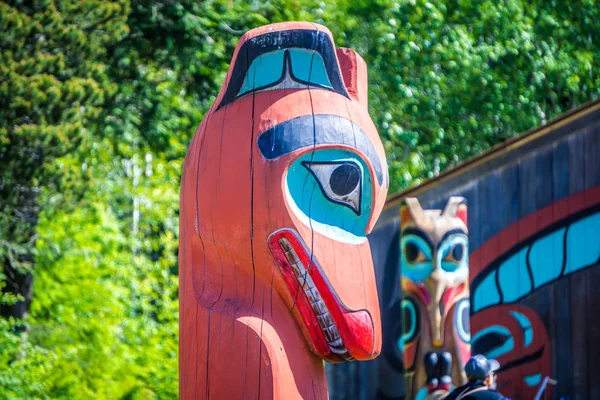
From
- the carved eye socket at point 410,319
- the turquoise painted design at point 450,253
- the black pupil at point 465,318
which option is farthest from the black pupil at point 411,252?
the black pupil at point 465,318

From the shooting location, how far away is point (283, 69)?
148 inches

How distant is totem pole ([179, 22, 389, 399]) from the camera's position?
3.57 m

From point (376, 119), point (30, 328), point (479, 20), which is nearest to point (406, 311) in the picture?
point (30, 328)

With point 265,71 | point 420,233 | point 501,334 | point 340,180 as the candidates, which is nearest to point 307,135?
point 340,180

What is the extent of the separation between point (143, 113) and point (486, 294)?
17.0 feet

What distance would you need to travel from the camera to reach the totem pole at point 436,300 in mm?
7238

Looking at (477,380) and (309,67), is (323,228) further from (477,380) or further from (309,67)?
(477,380)

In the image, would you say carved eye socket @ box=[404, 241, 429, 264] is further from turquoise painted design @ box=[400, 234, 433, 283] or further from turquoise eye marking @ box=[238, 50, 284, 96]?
turquoise eye marking @ box=[238, 50, 284, 96]

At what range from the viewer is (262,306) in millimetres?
3637

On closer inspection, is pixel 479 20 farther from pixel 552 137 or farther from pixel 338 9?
pixel 552 137

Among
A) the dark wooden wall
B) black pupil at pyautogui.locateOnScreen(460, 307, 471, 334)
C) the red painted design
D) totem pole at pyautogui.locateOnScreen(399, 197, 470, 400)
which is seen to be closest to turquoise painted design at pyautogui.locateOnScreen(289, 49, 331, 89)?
the red painted design

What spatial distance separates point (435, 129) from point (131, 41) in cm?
434

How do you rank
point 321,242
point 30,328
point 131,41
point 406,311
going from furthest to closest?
point 131,41
point 30,328
point 406,311
point 321,242

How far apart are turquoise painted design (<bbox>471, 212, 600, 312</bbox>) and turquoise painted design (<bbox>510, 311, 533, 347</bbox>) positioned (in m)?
0.14
